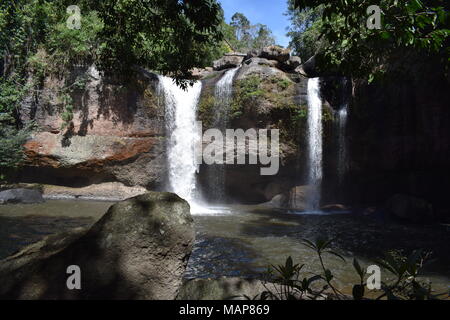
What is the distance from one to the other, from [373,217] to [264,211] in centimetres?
432

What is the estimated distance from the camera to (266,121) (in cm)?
1544

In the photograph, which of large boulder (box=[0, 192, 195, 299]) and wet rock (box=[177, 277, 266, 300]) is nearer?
large boulder (box=[0, 192, 195, 299])

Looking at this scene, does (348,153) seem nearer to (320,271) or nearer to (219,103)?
(219,103)

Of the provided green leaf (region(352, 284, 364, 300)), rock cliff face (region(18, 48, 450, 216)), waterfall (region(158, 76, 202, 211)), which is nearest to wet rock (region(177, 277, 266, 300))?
green leaf (region(352, 284, 364, 300))

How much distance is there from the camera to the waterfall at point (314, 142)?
15.5m

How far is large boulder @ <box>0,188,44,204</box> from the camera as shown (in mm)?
12547

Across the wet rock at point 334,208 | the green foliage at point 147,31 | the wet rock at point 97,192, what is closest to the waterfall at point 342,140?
the wet rock at point 334,208

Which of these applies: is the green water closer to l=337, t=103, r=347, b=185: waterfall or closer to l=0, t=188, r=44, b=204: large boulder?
l=0, t=188, r=44, b=204: large boulder

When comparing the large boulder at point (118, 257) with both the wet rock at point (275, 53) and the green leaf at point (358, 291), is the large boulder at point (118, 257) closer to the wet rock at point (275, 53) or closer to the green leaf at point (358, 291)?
the green leaf at point (358, 291)

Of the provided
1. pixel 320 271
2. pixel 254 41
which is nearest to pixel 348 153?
pixel 320 271

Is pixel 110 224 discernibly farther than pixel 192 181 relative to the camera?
No

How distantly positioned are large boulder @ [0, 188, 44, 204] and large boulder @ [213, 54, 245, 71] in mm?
11363

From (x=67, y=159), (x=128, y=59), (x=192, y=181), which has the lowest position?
(x=192, y=181)

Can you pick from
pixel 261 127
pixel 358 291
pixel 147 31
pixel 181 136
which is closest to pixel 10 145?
pixel 181 136
